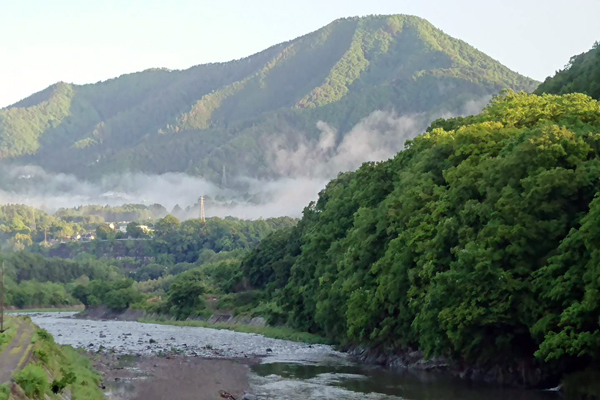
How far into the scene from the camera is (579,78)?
106 meters

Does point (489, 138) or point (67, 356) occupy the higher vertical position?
point (489, 138)

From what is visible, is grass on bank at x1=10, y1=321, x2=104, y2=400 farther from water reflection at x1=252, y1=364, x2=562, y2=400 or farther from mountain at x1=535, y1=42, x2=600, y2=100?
mountain at x1=535, y1=42, x2=600, y2=100

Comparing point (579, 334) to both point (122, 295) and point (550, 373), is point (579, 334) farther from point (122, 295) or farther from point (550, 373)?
point (122, 295)

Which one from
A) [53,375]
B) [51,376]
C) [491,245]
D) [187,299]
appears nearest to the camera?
[51,376]

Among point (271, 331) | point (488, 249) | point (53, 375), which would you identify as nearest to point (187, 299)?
point (271, 331)

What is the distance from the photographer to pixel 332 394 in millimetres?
58344

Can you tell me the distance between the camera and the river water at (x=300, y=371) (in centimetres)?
5841

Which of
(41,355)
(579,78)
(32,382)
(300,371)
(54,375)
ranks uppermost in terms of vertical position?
(579,78)

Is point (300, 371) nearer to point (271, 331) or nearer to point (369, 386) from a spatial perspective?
point (369, 386)

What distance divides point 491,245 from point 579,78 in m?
50.1

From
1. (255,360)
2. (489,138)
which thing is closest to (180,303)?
(255,360)

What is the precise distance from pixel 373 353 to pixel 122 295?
11857 cm

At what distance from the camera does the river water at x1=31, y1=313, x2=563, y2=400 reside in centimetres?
5841

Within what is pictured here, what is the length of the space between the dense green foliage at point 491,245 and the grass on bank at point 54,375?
22015 mm
